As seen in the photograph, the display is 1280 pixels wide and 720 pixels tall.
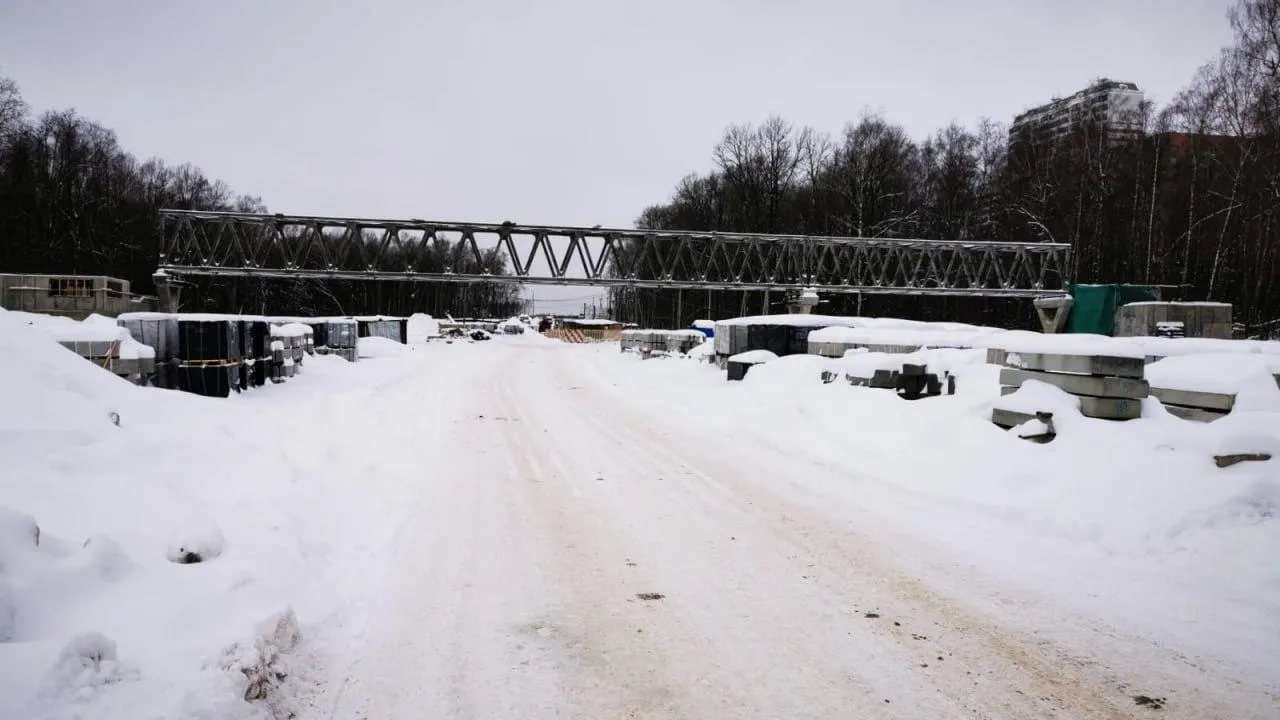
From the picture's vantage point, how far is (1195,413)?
761 centimetres

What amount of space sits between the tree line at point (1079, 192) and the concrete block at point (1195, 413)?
86.5ft

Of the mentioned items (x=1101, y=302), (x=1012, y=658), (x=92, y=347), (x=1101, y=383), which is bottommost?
(x=1012, y=658)

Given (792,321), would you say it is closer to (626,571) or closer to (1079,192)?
(626,571)

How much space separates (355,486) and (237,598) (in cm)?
360

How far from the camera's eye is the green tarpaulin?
2691 centimetres

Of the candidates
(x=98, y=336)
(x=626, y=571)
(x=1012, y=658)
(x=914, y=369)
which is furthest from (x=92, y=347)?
(x=914, y=369)

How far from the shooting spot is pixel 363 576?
4.92 metres

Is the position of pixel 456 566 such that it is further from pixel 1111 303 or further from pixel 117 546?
pixel 1111 303

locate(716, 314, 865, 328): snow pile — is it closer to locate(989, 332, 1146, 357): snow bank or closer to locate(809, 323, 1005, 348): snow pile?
locate(809, 323, 1005, 348): snow pile

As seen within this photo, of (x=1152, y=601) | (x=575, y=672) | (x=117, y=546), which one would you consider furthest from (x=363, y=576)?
(x=1152, y=601)

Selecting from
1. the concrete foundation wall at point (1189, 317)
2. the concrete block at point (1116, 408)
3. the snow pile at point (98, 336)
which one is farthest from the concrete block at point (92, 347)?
the concrete foundation wall at point (1189, 317)

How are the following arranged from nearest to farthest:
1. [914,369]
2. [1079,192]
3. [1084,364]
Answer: [1084,364]
[914,369]
[1079,192]

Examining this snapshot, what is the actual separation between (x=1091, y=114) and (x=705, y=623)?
4932 centimetres

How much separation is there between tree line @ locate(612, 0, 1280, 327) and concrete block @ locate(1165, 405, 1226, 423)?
26364 millimetres
